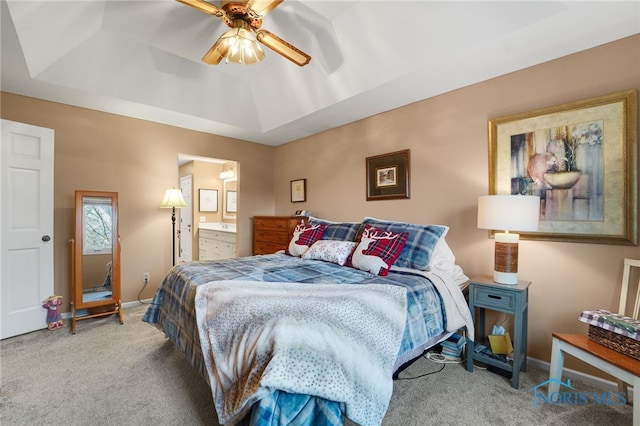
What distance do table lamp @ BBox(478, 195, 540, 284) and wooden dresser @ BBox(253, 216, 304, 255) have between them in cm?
244

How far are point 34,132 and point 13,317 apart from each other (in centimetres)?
184

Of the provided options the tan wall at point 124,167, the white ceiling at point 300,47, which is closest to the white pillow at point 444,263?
the white ceiling at point 300,47

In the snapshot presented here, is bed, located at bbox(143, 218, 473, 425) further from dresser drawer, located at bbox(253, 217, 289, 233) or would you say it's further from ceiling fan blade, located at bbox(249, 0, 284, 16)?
ceiling fan blade, located at bbox(249, 0, 284, 16)

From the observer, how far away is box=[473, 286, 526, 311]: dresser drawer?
76.4 inches

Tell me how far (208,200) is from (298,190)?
2558 millimetres

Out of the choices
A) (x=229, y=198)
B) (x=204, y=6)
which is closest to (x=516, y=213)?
(x=204, y=6)

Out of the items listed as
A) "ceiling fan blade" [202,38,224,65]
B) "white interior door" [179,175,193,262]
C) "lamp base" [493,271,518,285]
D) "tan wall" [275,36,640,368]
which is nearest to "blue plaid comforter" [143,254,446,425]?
"lamp base" [493,271,518,285]

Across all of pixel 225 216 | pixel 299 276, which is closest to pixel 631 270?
pixel 299 276

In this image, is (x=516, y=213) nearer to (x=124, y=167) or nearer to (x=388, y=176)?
(x=388, y=176)

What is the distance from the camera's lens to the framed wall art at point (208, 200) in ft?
18.9

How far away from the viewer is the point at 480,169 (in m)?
2.49

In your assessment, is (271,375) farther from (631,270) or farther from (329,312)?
(631,270)

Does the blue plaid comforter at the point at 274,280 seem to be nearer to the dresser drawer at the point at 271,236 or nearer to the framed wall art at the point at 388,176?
the framed wall art at the point at 388,176

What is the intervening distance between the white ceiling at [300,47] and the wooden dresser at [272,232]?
145cm
